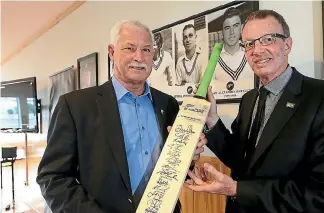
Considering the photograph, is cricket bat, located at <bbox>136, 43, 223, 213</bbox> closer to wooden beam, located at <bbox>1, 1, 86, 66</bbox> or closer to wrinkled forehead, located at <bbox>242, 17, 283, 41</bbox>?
wrinkled forehead, located at <bbox>242, 17, 283, 41</bbox>

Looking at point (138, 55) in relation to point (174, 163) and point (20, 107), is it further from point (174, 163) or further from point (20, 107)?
point (20, 107)

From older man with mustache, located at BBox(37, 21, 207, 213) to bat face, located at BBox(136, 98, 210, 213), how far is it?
0.07 metres

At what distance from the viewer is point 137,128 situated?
1.08m

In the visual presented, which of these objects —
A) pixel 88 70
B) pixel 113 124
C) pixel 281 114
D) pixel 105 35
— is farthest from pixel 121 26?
pixel 88 70

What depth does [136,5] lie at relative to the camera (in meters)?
2.37

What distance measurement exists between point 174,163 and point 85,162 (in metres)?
0.33

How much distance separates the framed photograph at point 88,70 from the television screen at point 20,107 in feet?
3.53

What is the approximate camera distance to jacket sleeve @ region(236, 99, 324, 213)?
2.62 feet

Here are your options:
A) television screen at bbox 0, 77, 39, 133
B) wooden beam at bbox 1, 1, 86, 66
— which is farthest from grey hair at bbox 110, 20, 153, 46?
television screen at bbox 0, 77, 39, 133

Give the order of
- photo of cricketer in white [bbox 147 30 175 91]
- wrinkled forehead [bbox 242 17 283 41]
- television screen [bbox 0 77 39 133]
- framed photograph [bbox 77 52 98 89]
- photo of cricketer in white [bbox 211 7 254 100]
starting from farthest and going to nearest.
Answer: television screen [bbox 0 77 39 133], framed photograph [bbox 77 52 98 89], photo of cricketer in white [bbox 147 30 175 91], photo of cricketer in white [bbox 211 7 254 100], wrinkled forehead [bbox 242 17 283 41]

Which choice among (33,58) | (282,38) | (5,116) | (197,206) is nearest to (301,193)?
(282,38)

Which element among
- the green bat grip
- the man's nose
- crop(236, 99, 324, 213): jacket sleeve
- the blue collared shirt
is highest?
the man's nose

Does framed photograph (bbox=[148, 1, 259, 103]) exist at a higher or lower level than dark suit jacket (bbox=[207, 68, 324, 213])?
higher

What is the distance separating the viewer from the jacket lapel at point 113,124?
0.97 m
